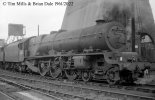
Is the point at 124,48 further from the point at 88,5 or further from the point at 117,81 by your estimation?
the point at 88,5

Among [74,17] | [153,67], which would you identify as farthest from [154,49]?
[74,17]

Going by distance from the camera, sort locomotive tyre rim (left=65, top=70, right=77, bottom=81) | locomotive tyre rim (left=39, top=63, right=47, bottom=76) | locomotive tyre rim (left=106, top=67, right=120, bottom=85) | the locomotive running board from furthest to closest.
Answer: the locomotive running board, locomotive tyre rim (left=39, top=63, right=47, bottom=76), locomotive tyre rim (left=65, top=70, right=77, bottom=81), locomotive tyre rim (left=106, top=67, right=120, bottom=85)

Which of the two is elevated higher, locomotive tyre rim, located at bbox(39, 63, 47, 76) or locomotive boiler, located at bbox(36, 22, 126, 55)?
locomotive boiler, located at bbox(36, 22, 126, 55)

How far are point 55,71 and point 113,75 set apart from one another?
5629mm

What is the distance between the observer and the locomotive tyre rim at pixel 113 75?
11.6 meters

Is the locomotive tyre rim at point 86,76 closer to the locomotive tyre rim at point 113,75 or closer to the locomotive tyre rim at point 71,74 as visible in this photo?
the locomotive tyre rim at point 71,74

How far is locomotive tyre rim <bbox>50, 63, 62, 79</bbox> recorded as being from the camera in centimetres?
1601

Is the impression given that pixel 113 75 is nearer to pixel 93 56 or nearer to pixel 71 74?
pixel 93 56

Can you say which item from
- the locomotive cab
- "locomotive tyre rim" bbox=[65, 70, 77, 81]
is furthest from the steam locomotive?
the locomotive cab

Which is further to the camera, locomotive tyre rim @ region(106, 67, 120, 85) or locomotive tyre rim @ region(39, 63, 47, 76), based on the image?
locomotive tyre rim @ region(39, 63, 47, 76)

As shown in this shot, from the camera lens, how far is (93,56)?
43.1 ft

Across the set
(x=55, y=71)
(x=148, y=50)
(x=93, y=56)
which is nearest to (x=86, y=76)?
(x=93, y=56)

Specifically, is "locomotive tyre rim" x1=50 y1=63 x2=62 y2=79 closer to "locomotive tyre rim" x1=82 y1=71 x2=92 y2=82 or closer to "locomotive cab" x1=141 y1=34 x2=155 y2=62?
"locomotive tyre rim" x1=82 y1=71 x2=92 y2=82

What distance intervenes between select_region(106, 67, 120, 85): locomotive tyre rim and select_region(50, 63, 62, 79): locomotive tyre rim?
4.58 meters
